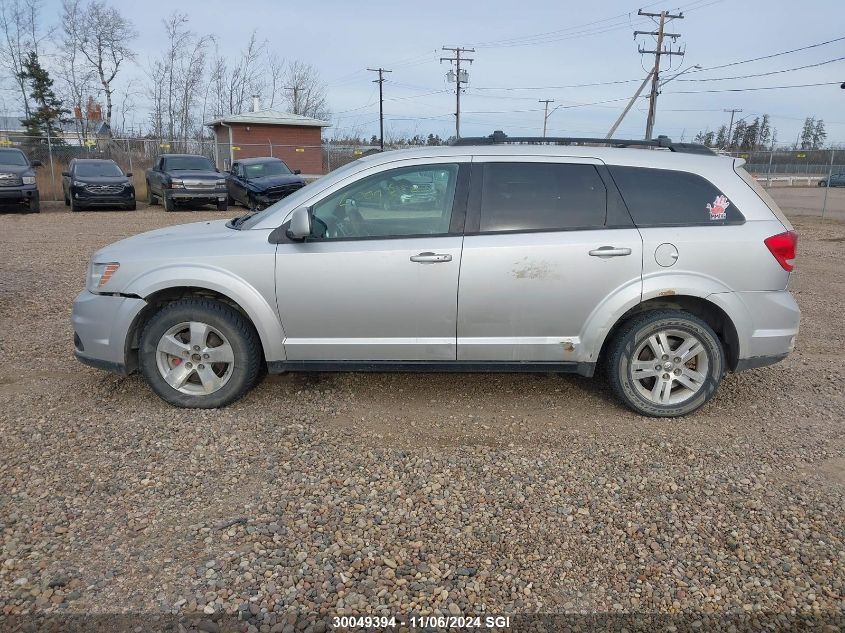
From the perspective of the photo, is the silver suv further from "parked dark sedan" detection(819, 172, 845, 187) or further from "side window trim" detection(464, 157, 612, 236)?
"parked dark sedan" detection(819, 172, 845, 187)

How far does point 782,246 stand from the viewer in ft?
13.8

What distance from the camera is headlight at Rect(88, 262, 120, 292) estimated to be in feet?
14.4

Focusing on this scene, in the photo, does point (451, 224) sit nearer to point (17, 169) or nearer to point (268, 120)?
point (17, 169)

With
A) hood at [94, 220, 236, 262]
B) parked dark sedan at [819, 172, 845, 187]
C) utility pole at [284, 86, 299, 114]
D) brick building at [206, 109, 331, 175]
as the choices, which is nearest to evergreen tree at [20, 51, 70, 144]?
brick building at [206, 109, 331, 175]

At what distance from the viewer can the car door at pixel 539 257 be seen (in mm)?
4176

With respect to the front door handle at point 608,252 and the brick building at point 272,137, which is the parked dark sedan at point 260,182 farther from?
the brick building at point 272,137

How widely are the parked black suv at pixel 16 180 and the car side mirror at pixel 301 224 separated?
56.3ft

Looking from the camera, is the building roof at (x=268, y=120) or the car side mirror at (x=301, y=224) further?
the building roof at (x=268, y=120)

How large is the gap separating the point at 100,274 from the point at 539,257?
2.99 m

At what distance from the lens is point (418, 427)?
4.27m

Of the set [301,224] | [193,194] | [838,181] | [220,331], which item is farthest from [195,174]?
[838,181]

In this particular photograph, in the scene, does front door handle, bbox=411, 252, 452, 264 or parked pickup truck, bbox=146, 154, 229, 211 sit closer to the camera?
front door handle, bbox=411, 252, 452, 264

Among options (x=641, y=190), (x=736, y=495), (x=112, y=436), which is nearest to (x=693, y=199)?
(x=641, y=190)

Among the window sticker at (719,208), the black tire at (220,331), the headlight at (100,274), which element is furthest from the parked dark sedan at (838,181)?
the headlight at (100,274)
